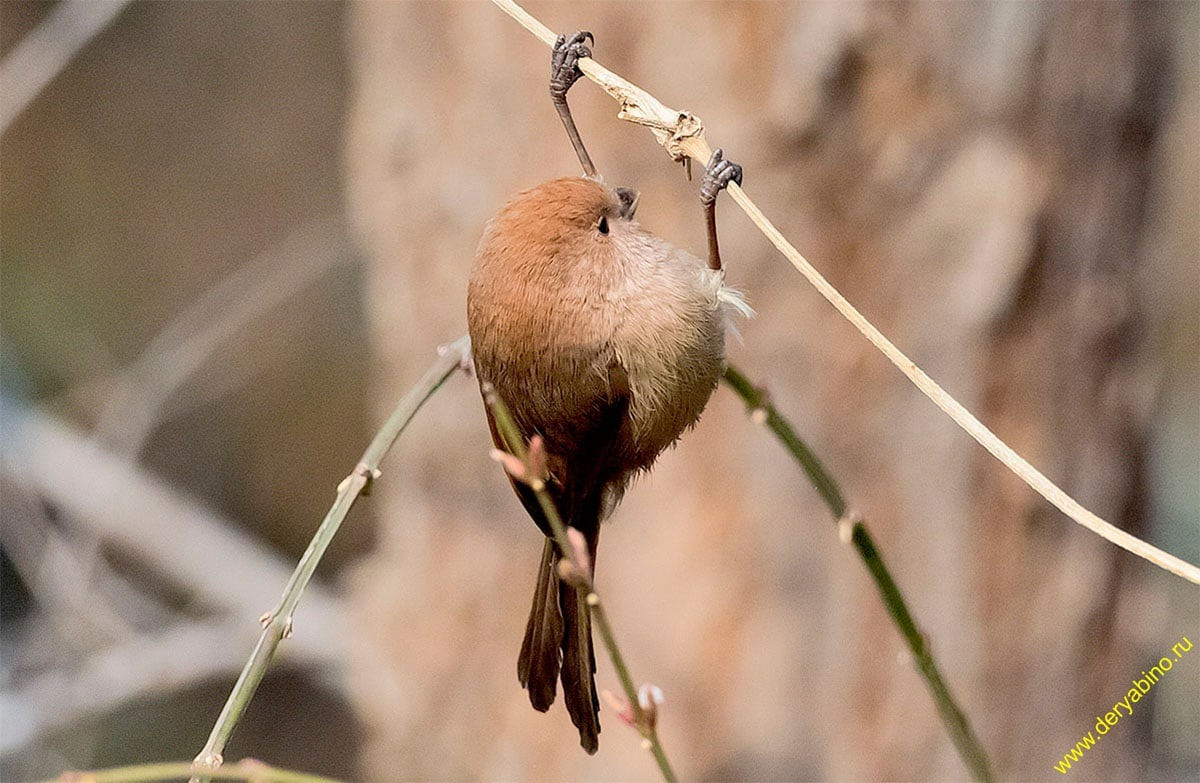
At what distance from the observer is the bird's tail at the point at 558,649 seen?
1.13 m

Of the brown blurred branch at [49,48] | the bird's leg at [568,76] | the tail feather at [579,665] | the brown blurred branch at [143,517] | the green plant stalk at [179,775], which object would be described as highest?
the brown blurred branch at [49,48]

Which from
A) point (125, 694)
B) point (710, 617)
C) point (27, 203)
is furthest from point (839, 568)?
point (27, 203)

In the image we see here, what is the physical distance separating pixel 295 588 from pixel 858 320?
0.43 meters

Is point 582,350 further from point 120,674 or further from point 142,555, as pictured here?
point 142,555

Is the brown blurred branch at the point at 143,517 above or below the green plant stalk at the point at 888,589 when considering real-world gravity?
below

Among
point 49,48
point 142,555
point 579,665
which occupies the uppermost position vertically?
point 49,48

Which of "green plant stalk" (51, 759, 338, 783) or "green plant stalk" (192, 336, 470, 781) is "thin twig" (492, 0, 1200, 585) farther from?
"green plant stalk" (51, 759, 338, 783)

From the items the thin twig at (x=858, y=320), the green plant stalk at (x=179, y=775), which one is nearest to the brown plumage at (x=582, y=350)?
the thin twig at (x=858, y=320)

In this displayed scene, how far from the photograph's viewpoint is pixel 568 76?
138 centimetres

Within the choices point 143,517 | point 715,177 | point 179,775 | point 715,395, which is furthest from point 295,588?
point 143,517

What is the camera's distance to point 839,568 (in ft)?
7.72

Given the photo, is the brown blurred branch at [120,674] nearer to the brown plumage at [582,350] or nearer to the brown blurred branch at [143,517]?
the brown blurred branch at [143,517]

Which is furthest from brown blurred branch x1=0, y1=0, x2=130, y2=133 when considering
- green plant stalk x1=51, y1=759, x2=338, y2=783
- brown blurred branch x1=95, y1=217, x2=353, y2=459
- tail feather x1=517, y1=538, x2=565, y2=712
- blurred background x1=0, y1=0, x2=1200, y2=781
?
green plant stalk x1=51, y1=759, x2=338, y2=783

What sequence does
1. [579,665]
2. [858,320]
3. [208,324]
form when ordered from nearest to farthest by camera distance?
[858,320] → [579,665] → [208,324]
